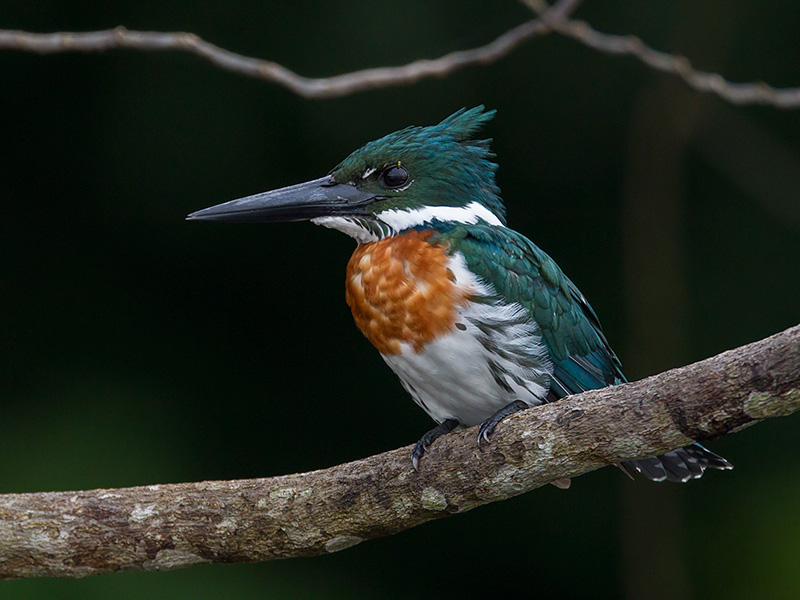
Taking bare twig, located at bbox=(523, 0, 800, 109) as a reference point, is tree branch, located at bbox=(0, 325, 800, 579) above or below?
below

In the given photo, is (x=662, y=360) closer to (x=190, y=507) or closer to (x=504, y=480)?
(x=504, y=480)

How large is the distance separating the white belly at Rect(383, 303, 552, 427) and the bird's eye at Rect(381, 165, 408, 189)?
1.55 ft

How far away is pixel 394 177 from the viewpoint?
256 centimetres

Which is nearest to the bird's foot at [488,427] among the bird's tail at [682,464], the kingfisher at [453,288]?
the kingfisher at [453,288]

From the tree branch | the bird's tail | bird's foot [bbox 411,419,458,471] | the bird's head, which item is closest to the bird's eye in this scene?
the bird's head

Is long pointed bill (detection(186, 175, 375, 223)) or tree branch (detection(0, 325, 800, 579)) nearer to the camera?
tree branch (detection(0, 325, 800, 579))

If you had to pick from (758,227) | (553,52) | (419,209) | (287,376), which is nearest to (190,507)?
(419,209)

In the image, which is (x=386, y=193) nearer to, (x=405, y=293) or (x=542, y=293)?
(x=405, y=293)

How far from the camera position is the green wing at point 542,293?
2334 mm

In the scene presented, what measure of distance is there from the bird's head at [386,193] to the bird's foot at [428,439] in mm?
513

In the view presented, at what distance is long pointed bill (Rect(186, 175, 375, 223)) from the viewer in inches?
101

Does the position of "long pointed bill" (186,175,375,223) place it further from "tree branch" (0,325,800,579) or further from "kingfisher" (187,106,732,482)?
"tree branch" (0,325,800,579)

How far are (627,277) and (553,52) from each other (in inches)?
35.5

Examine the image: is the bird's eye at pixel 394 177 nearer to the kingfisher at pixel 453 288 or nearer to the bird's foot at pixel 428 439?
the kingfisher at pixel 453 288
